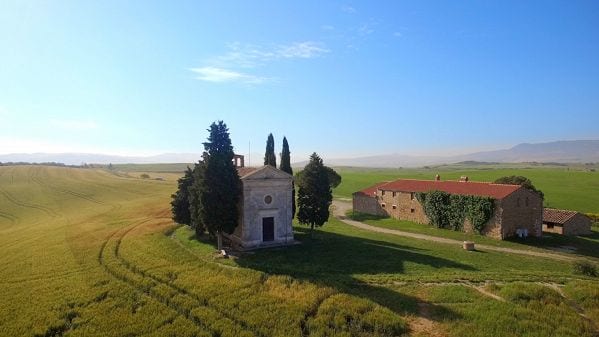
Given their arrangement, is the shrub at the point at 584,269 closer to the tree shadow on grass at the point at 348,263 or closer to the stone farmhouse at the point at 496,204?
the tree shadow on grass at the point at 348,263

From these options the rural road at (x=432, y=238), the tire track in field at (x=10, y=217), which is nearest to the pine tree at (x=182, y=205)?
the rural road at (x=432, y=238)

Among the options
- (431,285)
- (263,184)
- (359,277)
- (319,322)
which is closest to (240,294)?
(319,322)

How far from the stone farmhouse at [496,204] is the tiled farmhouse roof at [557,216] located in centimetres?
393

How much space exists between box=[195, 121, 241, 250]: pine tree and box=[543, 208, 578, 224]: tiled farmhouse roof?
3744 centimetres

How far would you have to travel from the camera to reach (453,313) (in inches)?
668

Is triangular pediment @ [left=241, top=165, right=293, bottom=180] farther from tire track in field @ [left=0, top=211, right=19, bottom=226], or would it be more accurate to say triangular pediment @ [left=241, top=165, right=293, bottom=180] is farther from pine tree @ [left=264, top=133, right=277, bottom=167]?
tire track in field @ [left=0, top=211, right=19, bottom=226]

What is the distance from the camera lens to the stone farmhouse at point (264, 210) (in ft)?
103

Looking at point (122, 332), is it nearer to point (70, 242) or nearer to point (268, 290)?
point (268, 290)

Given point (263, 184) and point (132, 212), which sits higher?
point (263, 184)

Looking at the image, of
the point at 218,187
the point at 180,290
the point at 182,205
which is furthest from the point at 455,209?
the point at 180,290

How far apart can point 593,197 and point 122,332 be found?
76.4 m

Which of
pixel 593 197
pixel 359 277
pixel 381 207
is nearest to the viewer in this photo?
pixel 359 277

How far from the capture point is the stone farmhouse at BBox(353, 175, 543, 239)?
39.3 metres

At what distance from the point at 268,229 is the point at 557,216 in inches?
1390
